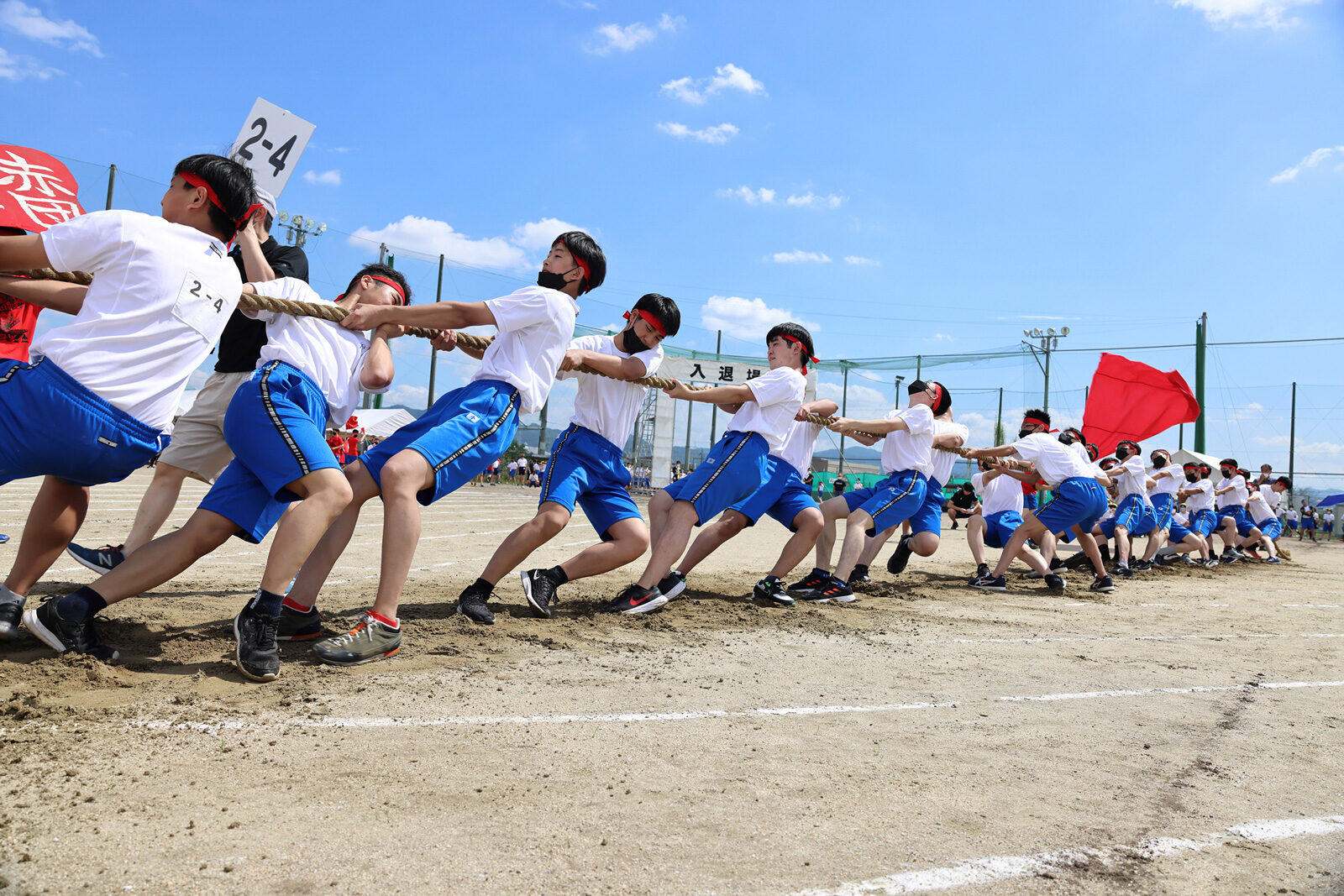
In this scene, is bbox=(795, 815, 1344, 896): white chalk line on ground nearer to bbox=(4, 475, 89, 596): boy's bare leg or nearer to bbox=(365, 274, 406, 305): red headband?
bbox=(4, 475, 89, 596): boy's bare leg

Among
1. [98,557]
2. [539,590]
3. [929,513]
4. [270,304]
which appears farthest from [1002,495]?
[98,557]

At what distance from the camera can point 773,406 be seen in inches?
219

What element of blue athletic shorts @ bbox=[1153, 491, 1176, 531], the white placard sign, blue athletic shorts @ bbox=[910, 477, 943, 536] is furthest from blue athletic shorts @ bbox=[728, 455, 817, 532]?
blue athletic shorts @ bbox=[1153, 491, 1176, 531]

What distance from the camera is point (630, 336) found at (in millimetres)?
4938

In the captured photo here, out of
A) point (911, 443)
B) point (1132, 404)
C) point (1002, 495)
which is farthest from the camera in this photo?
point (1132, 404)

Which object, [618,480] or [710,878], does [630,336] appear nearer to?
[618,480]

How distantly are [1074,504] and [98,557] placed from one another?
810cm

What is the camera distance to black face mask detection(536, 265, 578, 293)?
13.4ft

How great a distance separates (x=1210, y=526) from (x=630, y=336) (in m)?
12.9

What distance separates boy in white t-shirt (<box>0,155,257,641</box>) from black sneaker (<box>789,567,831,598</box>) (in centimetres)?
467

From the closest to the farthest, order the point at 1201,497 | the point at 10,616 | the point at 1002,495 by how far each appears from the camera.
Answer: the point at 10,616 → the point at 1002,495 → the point at 1201,497

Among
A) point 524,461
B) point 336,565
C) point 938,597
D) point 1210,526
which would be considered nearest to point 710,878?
point 336,565

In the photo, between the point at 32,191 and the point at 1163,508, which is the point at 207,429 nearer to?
the point at 32,191

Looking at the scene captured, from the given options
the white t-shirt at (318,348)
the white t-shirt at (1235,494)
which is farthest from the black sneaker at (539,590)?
the white t-shirt at (1235,494)
